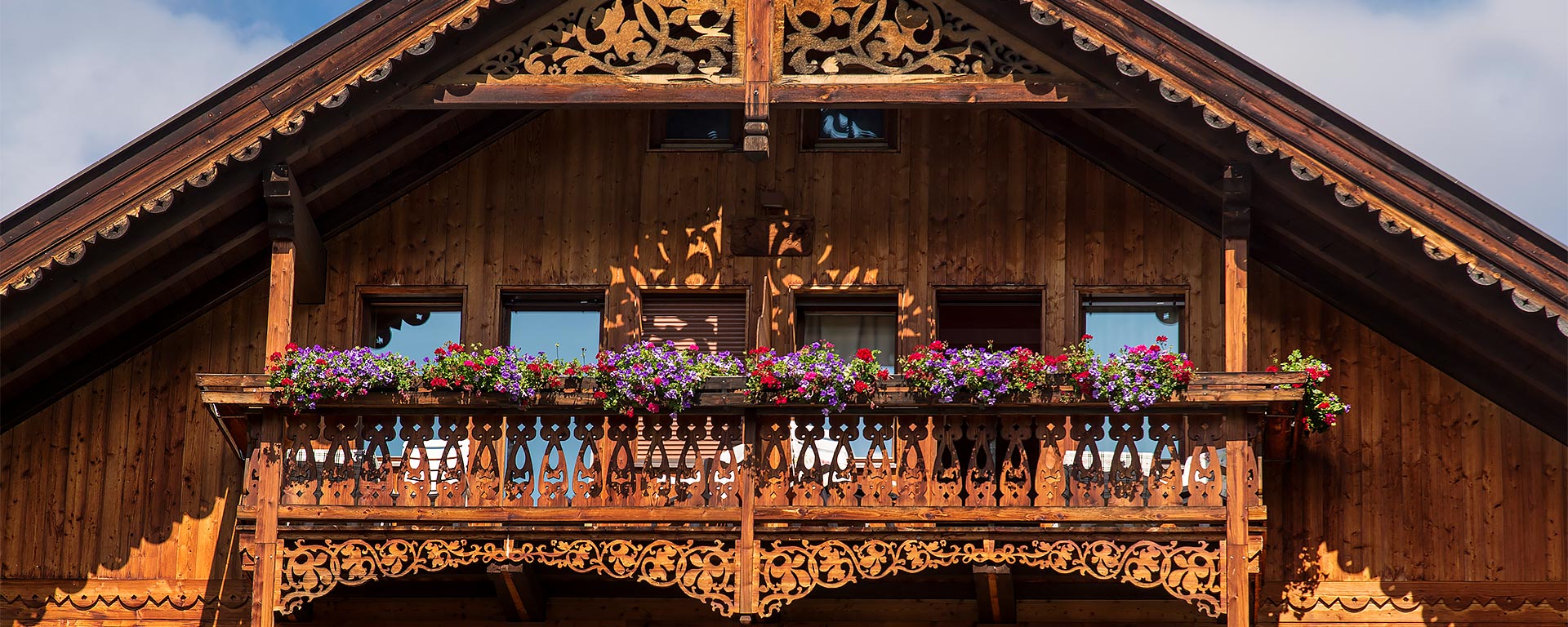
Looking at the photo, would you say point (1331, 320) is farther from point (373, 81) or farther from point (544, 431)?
point (373, 81)

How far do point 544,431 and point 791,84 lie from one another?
327 cm

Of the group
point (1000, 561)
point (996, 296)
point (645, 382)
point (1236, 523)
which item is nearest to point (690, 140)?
point (996, 296)

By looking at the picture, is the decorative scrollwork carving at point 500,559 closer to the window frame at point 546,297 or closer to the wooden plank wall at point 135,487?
the wooden plank wall at point 135,487

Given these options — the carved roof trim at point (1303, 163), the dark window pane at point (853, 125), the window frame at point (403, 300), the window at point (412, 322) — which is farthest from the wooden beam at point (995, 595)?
the window at point (412, 322)

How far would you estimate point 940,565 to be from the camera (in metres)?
18.1

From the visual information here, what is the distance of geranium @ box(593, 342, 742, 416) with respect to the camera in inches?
715

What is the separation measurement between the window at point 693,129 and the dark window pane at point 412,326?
229 cm

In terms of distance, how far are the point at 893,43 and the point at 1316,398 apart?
425 centimetres

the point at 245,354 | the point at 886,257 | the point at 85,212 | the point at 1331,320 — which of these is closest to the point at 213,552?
the point at 245,354

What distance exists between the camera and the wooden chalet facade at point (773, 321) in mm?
17984

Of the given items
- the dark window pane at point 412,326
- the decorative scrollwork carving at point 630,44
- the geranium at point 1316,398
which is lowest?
the geranium at point 1316,398

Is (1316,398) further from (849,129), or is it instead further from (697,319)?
(697,319)

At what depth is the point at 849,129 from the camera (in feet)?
68.3

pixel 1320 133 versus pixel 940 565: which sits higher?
pixel 1320 133
